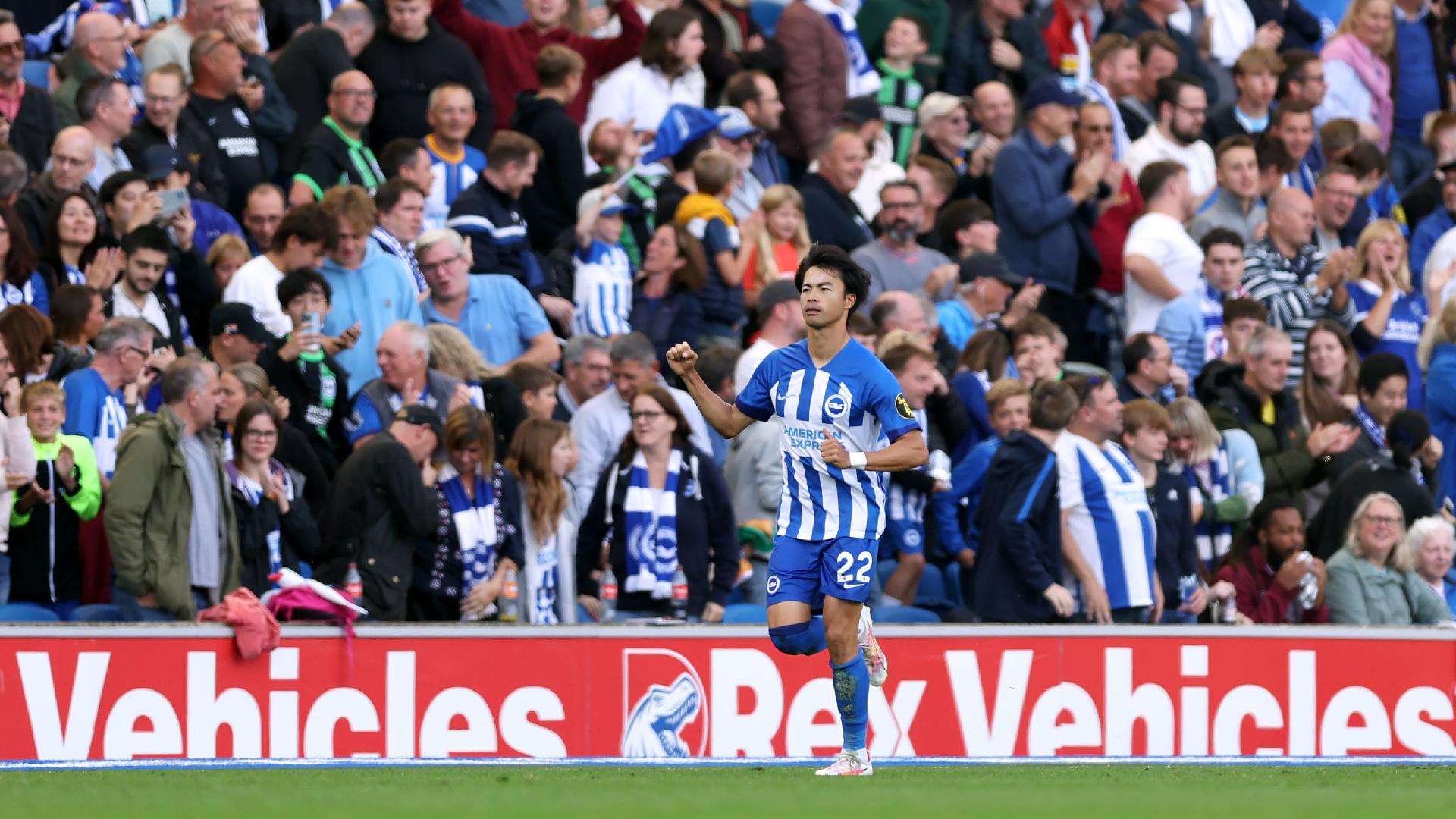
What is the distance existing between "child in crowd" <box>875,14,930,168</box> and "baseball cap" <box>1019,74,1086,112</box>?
0.93 meters

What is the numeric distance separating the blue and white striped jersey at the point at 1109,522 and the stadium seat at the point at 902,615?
80cm

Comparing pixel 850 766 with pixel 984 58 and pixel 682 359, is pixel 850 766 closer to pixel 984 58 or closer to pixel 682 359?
pixel 682 359

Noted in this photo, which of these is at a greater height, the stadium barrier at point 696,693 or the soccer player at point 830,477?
the soccer player at point 830,477

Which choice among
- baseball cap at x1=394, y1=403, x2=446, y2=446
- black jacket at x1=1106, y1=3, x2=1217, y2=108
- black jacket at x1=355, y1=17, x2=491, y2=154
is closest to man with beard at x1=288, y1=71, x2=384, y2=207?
black jacket at x1=355, y1=17, x2=491, y2=154

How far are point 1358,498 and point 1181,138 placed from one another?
5139mm

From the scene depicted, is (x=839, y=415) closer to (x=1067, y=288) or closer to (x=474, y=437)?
(x=474, y=437)

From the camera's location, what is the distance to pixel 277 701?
38.0ft

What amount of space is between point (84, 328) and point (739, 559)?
12.1 feet

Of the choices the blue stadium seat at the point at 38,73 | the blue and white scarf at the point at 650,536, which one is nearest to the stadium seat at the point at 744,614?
the blue and white scarf at the point at 650,536

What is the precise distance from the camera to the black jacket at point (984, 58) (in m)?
19.2

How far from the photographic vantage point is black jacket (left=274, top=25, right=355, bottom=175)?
15828 mm

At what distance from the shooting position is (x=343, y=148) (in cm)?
1508

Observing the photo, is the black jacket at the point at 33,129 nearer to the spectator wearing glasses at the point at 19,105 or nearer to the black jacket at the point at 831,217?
the spectator wearing glasses at the point at 19,105

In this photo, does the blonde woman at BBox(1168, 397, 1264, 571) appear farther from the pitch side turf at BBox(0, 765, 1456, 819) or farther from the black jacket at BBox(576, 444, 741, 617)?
the pitch side turf at BBox(0, 765, 1456, 819)
